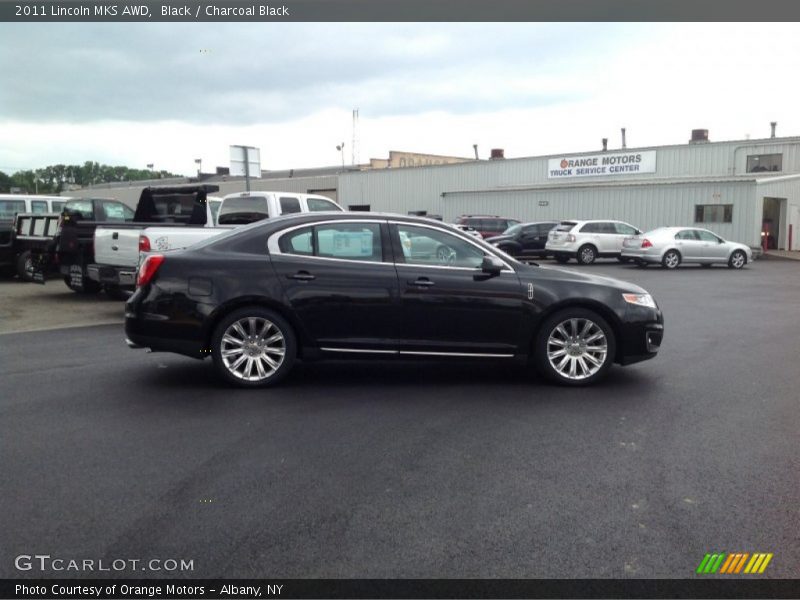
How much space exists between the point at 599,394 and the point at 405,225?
7.70ft

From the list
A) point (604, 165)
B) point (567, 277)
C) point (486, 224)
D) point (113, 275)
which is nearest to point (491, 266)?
point (567, 277)

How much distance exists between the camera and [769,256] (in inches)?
1148

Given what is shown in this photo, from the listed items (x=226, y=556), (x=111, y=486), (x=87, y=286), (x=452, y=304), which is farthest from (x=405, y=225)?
(x=87, y=286)

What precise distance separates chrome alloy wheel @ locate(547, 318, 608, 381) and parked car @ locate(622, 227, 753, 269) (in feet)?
60.6

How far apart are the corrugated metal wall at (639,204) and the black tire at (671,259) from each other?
22.6ft

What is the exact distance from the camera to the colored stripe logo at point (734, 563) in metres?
3.36

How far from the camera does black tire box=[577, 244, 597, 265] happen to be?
84.9 ft

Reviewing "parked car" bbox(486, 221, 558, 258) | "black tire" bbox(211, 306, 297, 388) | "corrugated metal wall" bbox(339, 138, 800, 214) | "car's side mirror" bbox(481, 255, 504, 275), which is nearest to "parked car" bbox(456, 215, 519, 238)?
"parked car" bbox(486, 221, 558, 258)

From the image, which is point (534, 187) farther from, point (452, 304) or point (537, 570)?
point (537, 570)

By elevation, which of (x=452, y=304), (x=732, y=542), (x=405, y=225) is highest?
(x=405, y=225)

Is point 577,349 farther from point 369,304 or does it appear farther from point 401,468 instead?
point 401,468

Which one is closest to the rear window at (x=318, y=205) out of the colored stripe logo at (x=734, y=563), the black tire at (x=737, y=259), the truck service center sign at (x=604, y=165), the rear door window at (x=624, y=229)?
the colored stripe logo at (x=734, y=563)

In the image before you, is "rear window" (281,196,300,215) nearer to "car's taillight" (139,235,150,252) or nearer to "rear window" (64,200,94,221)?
"car's taillight" (139,235,150,252)

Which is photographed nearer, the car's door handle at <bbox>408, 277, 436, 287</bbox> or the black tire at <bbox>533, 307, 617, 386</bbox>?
the car's door handle at <bbox>408, 277, 436, 287</bbox>
